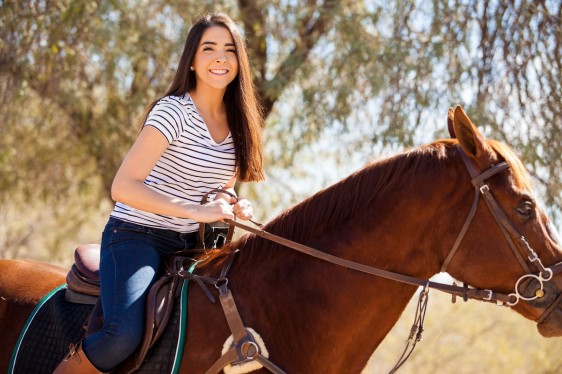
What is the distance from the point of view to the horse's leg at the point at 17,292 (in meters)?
3.65

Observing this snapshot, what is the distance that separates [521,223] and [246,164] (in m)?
1.33

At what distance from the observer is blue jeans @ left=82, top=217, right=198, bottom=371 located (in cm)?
294

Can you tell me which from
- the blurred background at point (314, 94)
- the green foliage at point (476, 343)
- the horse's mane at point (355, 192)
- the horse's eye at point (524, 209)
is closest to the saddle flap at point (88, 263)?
the horse's mane at point (355, 192)

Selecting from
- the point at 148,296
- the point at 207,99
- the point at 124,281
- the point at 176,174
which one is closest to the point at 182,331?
the point at 148,296

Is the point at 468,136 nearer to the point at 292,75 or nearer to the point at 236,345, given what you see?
the point at 236,345

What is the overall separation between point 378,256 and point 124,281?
1.08 meters

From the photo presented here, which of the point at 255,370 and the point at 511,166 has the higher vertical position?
the point at 511,166

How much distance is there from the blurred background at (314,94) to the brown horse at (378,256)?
10.8 feet

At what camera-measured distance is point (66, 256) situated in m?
11.7

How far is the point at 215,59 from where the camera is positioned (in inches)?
136

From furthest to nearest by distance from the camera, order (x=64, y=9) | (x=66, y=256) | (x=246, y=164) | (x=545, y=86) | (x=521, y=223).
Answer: (x=66, y=256)
(x=64, y=9)
(x=545, y=86)
(x=246, y=164)
(x=521, y=223)

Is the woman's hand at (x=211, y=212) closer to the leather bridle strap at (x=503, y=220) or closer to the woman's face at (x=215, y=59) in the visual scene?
the woman's face at (x=215, y=59)

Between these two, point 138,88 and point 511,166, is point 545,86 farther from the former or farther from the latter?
point 138,88

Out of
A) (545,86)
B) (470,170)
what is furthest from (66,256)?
(470,170)
